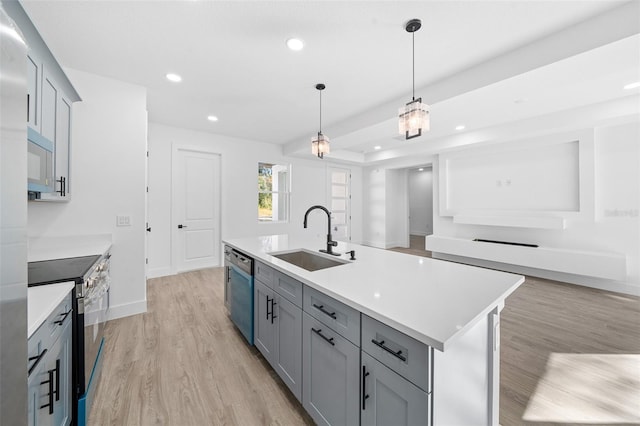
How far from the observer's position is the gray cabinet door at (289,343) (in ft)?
5.05

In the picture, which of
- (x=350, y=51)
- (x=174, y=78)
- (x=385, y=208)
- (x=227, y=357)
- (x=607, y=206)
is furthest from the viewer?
(x=385, y=208)

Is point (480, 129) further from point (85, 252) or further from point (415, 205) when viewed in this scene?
point (85, 252)

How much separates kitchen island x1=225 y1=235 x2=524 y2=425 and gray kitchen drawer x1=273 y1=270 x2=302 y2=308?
50mm

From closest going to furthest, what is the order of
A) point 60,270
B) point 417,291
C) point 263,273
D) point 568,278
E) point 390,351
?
1. point 390,351
2. point 417,291
3. point 60,270
4. point 263,273
5. point 568,278

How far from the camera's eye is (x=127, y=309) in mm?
2930

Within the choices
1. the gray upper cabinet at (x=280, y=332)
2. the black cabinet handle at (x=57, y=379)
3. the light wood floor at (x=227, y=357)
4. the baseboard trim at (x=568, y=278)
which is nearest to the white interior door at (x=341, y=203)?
the baseboard trim at (x=568, y=278)

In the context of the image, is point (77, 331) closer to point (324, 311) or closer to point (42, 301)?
point (42, 301)

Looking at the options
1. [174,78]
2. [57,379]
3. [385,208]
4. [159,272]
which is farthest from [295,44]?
[385,208]

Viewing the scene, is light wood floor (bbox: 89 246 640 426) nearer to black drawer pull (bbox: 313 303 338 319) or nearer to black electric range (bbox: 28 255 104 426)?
black electric range (bbox: 28 255 104 426)

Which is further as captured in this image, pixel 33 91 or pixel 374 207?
pixel 374 207

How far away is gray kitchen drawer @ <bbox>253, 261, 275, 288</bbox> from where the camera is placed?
188 cm

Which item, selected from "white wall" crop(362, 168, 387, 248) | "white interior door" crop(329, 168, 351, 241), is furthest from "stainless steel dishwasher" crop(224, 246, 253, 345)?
"white wall" crop(362, 168, 387, 248)

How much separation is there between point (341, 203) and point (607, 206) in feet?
17.3

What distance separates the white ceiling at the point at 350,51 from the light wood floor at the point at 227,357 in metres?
2.58
